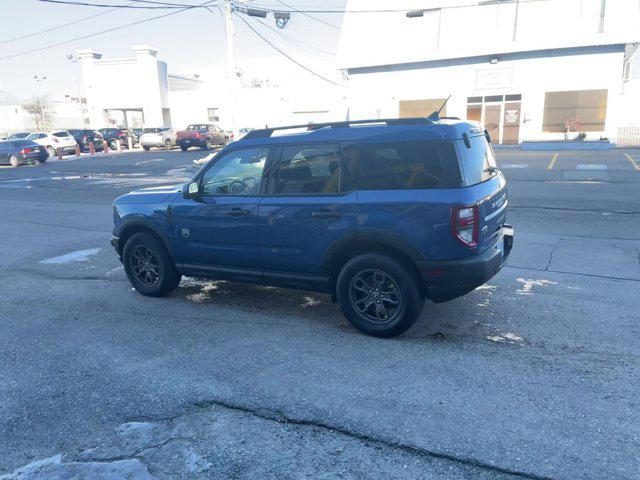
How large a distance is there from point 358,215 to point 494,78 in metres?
27.3

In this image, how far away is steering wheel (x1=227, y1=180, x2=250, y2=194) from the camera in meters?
5.23

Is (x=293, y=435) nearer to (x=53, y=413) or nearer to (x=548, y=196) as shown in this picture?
(x=53, y=413)

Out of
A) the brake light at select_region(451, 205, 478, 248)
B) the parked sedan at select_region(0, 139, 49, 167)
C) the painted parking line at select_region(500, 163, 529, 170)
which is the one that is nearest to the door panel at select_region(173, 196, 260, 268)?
the brake light at select_region(451, 205, 478, 248)

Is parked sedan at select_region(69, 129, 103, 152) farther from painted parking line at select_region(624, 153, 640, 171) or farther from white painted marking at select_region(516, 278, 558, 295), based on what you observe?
white painted marking at select_region(516, 278, 558, 295)

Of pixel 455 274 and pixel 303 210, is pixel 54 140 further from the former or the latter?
pixel 455 274

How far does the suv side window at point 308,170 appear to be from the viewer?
4.71 meters

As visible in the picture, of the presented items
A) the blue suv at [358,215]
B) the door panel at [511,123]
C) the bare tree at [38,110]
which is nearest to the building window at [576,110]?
the door panel at [511,123]

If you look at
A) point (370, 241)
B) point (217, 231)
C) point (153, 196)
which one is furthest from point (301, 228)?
point (153, 196)

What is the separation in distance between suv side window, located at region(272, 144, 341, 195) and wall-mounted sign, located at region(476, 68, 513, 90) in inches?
1059

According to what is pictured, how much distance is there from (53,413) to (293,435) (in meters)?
1.73

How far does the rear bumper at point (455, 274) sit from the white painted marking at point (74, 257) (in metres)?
5.82

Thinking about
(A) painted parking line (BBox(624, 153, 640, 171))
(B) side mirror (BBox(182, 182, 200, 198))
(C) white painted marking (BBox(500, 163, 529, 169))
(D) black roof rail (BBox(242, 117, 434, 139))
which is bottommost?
(C) white painted marking (BBox(500, 163, 529, 169))

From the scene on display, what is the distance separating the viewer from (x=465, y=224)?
4.18 m

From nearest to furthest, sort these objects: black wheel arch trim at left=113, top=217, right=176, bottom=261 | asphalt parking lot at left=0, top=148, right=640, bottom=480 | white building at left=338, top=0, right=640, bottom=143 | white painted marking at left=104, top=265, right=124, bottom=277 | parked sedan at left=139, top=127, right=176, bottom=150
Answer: asphalt parking lot at left=0, top=148, right=640, bottom=480 < black wheel arch trim at left=113, top=217, right=176, bottom=261 < white painted marking at left=104, top=265, right=124, bottom=277 < white building at left=338, top=0, right=640, bottom=143 < parked sedan at left=139, top=127, right=176, bottom=150
